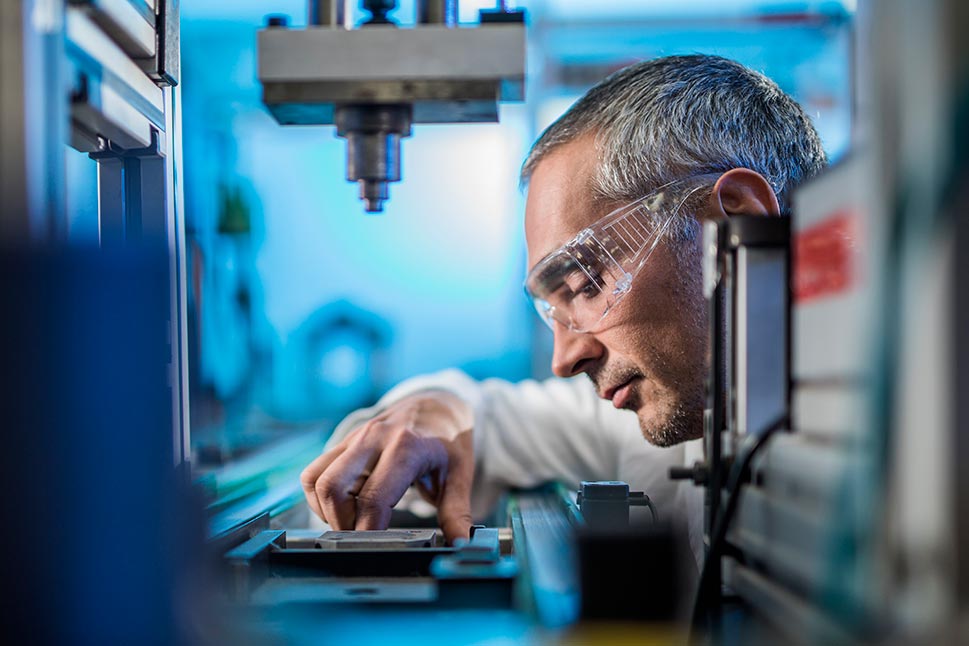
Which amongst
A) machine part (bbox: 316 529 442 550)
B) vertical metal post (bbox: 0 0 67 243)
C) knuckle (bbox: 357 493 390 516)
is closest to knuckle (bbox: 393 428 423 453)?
knuckle (bbox: 357 493 390 516)

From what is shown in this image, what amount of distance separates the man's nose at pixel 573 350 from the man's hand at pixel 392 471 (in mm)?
209

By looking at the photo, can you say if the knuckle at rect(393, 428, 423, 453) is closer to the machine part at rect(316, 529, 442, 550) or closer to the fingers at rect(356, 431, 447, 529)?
the fingers at rect(356, 431, 447, 529)

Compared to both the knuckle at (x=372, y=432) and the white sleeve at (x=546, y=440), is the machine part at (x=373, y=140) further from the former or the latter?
the white sleeve at (x=546, y=440)

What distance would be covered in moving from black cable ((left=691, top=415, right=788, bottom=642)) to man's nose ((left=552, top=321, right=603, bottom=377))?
712mm

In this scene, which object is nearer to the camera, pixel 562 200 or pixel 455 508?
pixel 455 508

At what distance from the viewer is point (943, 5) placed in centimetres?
40

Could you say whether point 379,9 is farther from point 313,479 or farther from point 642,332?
point 642,332

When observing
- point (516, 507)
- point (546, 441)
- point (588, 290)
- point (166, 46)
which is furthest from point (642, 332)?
point (166, 46)

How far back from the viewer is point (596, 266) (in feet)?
3.87

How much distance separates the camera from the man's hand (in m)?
1.07

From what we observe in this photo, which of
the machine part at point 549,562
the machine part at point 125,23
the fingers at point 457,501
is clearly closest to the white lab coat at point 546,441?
the fingers at point 457,501

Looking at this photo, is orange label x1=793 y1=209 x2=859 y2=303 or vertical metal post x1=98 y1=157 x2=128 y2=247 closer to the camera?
orange label x1=793 y1=209 x2=859 y2=303

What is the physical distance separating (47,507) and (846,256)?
1.53 feet

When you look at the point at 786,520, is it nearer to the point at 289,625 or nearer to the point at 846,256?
the point at 846,256
